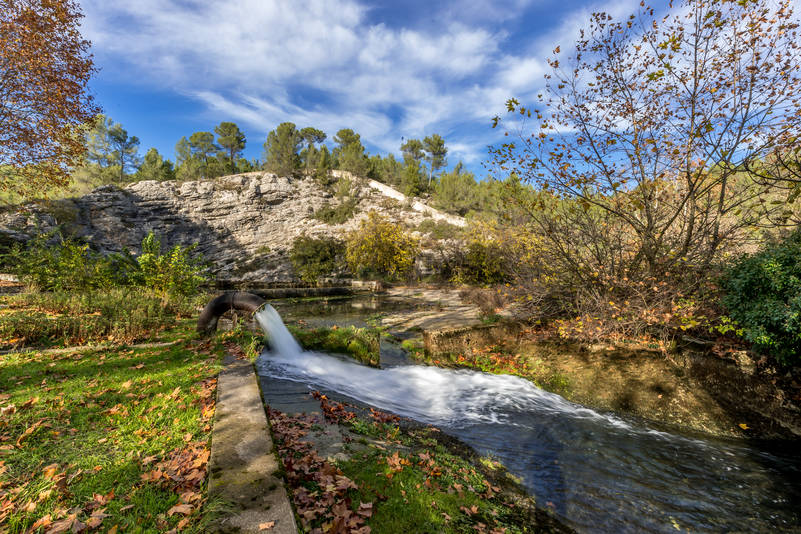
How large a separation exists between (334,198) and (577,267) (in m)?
44.2

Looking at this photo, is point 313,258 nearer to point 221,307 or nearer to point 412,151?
point 221,307

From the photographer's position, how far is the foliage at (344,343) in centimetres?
788

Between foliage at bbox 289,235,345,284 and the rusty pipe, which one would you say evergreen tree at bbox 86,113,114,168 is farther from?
the rusty pipe

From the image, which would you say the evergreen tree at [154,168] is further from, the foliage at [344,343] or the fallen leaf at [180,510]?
the fallen leaf at [180,510]

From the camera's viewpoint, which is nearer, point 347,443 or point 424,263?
point 347,443

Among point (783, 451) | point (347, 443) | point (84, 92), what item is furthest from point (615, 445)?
point (84, 92)

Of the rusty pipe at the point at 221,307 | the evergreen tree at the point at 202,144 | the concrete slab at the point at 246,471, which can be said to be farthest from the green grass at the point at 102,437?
the evergreen tree at the point at 202,144

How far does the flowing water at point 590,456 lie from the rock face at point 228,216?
20.2 metres

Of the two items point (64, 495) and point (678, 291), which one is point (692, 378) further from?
point (64, 495)

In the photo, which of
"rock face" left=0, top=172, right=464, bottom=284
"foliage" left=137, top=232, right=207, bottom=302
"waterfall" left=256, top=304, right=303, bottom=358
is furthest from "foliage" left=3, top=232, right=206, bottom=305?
"rock face" left=0, top=172, right=464, bottom=284

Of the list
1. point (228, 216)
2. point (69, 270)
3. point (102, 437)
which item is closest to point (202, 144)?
point (228, 216)

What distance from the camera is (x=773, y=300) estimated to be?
5.05 meters

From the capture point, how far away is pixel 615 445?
15.7ft

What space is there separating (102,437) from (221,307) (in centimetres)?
462
